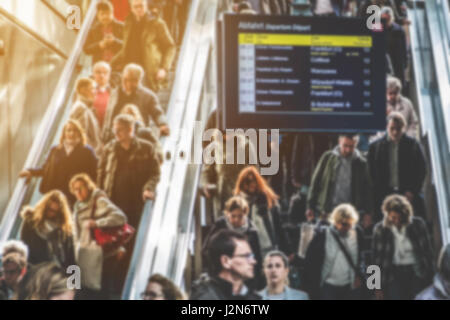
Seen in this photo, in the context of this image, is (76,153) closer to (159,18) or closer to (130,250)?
(130,250)

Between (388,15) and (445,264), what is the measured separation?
1.79 meters

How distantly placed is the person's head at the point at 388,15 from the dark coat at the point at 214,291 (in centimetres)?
215

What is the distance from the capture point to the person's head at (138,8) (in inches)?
173

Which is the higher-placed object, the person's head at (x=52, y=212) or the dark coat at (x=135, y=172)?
the dark coat at (x=135, y=172)

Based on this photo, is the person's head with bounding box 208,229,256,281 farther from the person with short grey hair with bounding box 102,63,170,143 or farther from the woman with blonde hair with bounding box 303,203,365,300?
the person with short grey hair with bounding box 102,63,170,143

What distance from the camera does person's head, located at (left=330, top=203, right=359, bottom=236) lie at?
411 centimetres

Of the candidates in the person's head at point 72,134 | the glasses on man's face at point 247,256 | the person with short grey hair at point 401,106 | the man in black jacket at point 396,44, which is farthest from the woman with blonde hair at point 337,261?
the person's head at point 72,134

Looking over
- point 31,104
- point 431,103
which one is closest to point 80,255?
point 31,104

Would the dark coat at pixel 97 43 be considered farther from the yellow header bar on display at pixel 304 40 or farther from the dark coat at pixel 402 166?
the dark coat at pixel 402 166

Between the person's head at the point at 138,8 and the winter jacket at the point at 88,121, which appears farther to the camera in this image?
the person's head at the point at 138,8

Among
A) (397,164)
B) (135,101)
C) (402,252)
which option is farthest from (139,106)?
(402,252)

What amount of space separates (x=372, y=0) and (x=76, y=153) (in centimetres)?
237

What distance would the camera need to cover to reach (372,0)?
14.3 ft

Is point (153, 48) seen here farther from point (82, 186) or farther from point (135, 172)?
point (82, 186)
